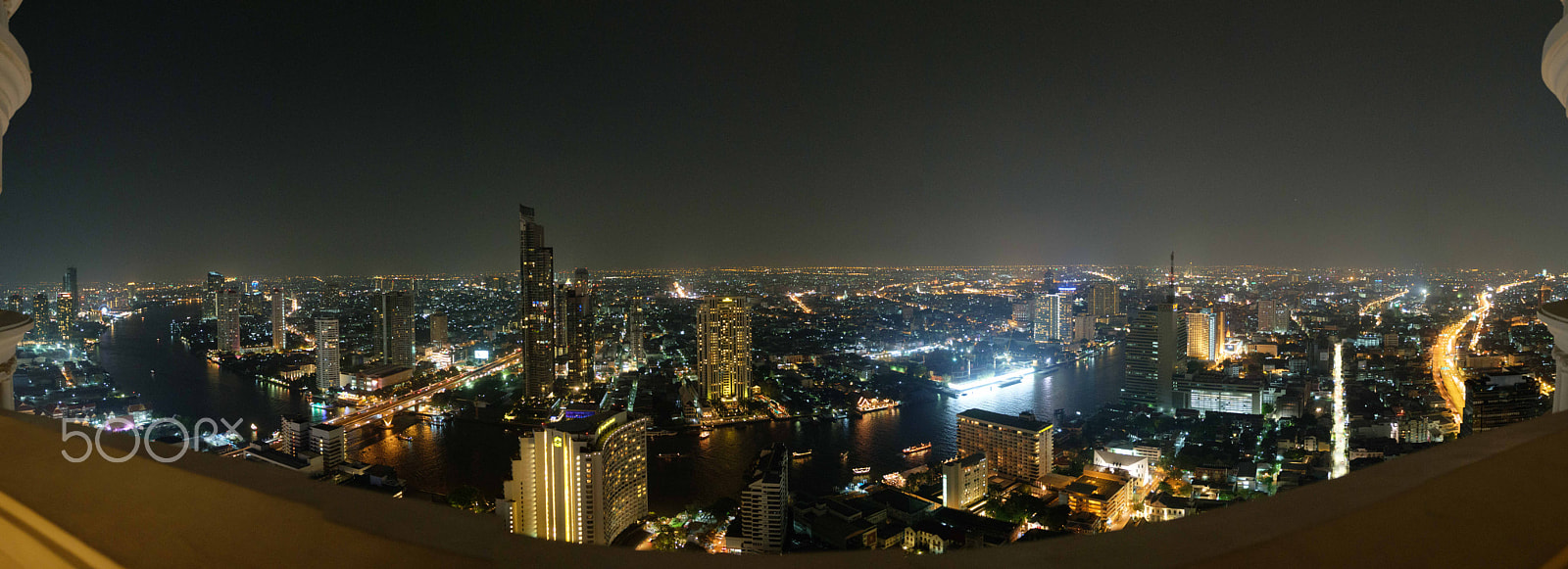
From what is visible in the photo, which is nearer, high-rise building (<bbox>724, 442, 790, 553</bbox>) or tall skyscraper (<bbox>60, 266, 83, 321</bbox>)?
high-rise building (<bbox>724, 442, 790, 553</bbox>)

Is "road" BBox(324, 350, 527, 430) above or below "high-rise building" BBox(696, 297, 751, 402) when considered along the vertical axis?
below

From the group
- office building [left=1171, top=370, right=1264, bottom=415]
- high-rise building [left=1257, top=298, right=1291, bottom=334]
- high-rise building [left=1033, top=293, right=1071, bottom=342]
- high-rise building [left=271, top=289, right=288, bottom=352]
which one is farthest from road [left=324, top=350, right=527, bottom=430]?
high-rise building [left=1257, top=298, right=1291, bottom=334]

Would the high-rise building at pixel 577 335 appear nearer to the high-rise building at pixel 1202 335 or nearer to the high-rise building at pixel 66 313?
the high-rise building at pixel 66 313

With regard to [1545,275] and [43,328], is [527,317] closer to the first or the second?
[43,328]

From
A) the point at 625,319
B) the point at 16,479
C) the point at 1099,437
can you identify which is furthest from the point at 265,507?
the point at 625,319

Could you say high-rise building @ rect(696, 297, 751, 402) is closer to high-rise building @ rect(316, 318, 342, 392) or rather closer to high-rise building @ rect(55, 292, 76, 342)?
high-rise building @ rect(316, 318, 342, 392)

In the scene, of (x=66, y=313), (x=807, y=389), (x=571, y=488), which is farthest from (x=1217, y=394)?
(x=66, y=313)
